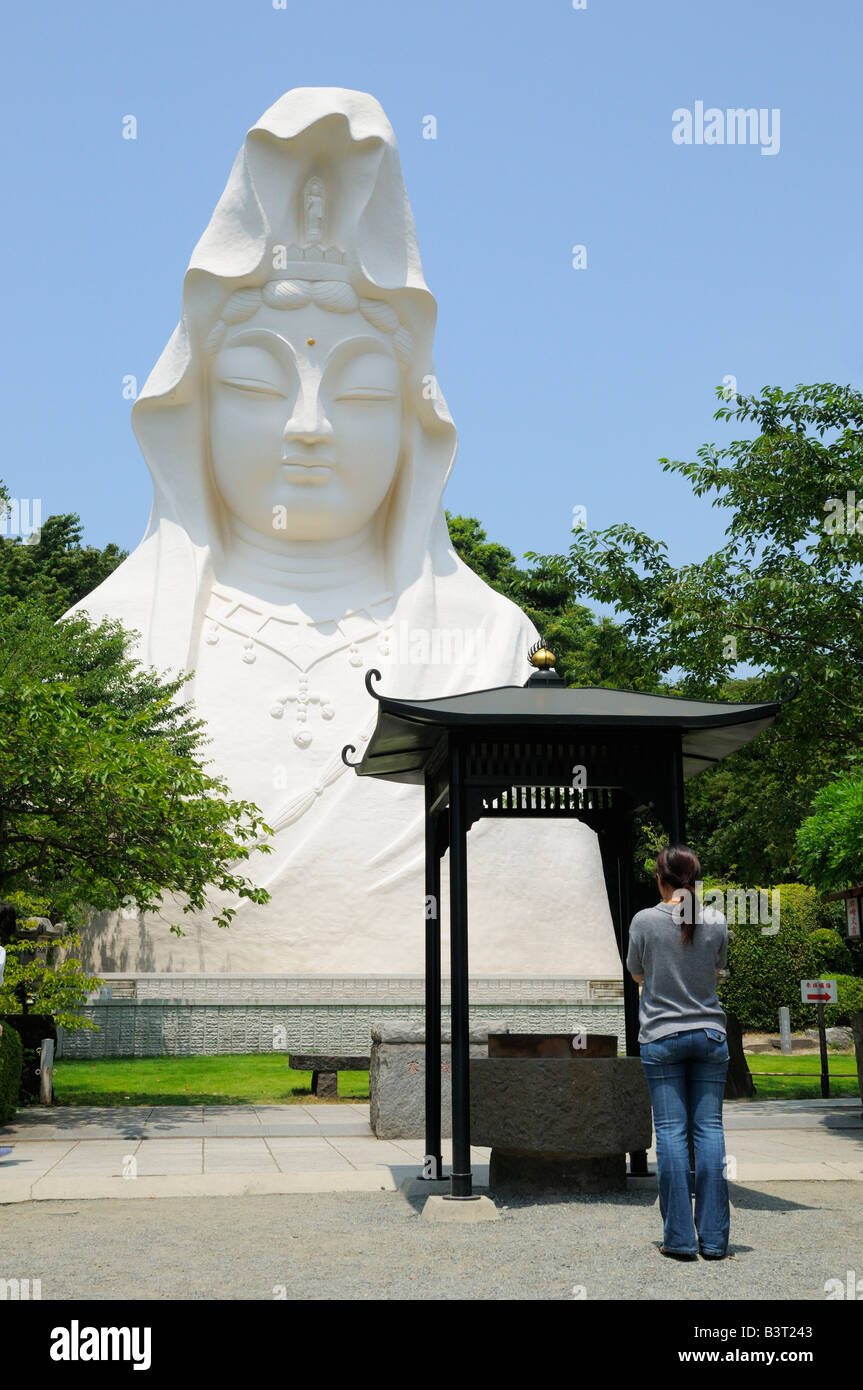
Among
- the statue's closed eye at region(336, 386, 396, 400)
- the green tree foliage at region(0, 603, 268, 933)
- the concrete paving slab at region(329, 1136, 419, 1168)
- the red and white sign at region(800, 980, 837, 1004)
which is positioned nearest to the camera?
the concrete paving slab at region(329, 1136, 419, 1168)

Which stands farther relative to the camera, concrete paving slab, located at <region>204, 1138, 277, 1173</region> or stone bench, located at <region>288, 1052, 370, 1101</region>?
stone bench, located at <region>288, 1052, 370, 1101</region>

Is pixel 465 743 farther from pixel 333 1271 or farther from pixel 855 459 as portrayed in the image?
pixel 855 459

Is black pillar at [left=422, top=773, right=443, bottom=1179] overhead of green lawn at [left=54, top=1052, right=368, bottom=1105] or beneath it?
overhead

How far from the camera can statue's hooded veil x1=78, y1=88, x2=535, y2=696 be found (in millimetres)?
19297

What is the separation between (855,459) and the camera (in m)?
11.6

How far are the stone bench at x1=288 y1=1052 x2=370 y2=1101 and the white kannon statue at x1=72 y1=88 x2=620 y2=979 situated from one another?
5.40 meters

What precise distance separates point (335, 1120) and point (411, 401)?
12371 millimetres

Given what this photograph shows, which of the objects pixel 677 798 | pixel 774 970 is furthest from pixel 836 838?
pixel 774 970

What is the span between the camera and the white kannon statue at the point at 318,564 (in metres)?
18.6

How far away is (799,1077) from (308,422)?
1067cm

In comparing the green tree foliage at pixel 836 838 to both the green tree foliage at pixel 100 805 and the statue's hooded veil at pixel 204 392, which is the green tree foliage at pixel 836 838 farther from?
the statue's hooded veil at pixel 204 392

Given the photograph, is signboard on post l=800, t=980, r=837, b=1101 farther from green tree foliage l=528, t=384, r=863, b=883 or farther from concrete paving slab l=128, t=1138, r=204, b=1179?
concrete paving slab l=128, t=1138, r=204, b=1179

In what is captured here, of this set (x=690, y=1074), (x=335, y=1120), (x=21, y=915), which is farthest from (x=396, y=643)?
(x=690, y=1074)

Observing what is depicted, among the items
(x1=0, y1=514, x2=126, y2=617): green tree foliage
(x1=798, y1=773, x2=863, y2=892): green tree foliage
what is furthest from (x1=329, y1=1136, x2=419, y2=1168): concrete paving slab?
(x1=0, y1=514, x2=126, y2=617): green tree foliage
